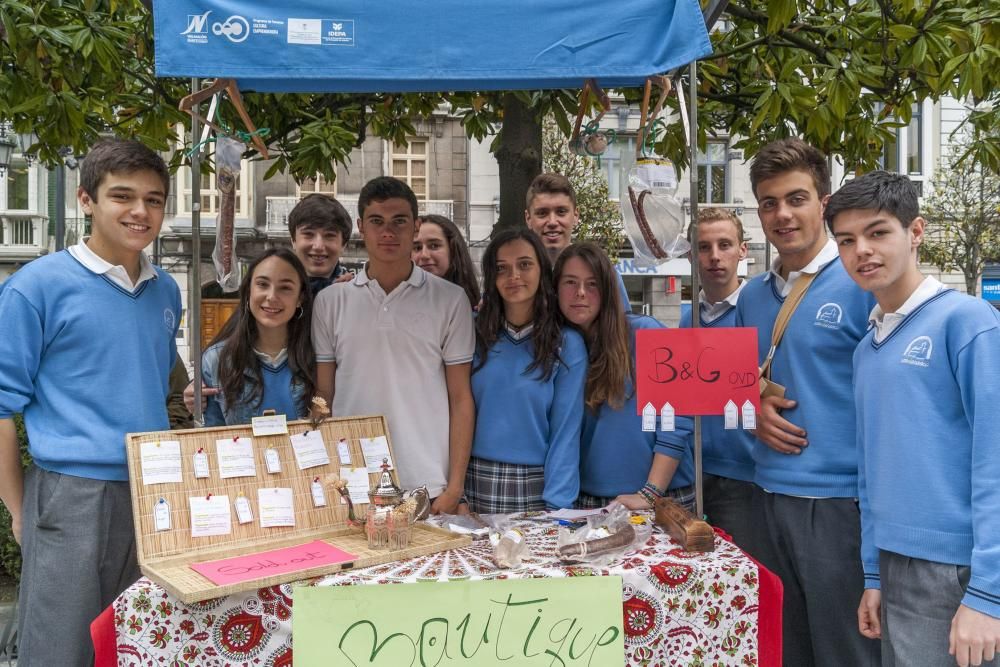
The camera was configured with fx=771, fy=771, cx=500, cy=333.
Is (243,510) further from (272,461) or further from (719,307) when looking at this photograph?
(719,307)

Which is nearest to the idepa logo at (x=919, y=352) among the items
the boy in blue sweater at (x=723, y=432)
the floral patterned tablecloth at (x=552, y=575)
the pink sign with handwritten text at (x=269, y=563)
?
the floral patterned tablecloth at (x=552, y=575)

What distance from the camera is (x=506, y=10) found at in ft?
6.78

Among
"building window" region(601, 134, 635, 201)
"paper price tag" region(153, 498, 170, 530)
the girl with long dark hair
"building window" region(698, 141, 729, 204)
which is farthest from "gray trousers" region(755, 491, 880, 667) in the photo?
"building window" region(698, 141, 729, 204)

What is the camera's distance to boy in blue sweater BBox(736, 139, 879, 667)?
2305 millimetres

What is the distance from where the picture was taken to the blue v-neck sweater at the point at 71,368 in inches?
82.5

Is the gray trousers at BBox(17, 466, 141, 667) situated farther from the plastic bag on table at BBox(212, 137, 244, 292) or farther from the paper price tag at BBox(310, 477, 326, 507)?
the plastic bag on table at BBox(212, 137, 244, 292)

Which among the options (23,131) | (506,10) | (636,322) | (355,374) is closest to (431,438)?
(355,374)

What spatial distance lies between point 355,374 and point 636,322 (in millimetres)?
1017

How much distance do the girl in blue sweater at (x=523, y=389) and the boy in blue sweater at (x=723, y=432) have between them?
1.73ft

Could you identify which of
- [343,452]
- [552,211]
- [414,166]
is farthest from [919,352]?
[414,166]

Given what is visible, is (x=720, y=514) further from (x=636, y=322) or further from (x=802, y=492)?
(x=636, y=322)

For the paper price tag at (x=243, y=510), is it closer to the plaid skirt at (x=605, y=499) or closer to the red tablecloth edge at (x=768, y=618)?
the plaid skirt at (x=605, y=499)

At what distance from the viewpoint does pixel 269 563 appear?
196 centimetres

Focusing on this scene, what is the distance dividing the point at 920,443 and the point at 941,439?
0.15 feet
